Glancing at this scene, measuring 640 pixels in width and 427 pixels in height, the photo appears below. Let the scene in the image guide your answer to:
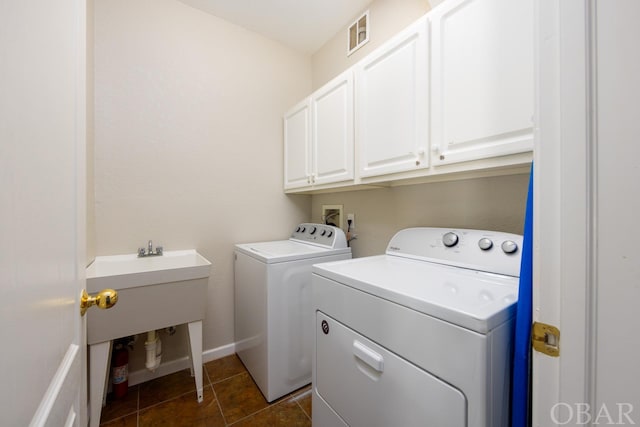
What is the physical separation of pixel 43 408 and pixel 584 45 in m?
1.14

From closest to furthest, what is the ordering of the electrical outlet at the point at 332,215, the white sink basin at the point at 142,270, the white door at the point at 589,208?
the white door at the point at 589,208
the white sink basin at the point at 142,270
the electrical outlet at the point at 332,215

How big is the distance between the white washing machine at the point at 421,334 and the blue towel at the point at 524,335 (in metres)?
0.03

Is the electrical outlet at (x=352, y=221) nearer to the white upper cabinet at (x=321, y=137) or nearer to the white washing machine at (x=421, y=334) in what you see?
the white upper cabinet at (x=321, y=137)

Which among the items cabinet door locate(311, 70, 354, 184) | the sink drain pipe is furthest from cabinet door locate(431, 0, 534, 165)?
the sink drain pipe

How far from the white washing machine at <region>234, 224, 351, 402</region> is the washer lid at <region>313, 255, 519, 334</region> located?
0.50 meters

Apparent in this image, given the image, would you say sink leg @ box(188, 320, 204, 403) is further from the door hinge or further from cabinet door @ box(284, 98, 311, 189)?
the door hinge

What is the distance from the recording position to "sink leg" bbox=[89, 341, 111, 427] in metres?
1.29

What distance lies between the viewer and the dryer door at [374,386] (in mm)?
703

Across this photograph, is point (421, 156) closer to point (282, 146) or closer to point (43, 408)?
point (43, 408)

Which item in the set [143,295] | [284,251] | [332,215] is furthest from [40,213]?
[332,215]

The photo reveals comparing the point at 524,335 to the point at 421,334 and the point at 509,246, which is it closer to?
the point at 421,334

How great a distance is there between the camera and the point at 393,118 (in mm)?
1299

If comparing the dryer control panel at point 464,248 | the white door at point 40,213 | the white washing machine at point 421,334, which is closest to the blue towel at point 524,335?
the white washing machine at point 421,334

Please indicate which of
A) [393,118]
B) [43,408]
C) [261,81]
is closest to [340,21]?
[261,81]
